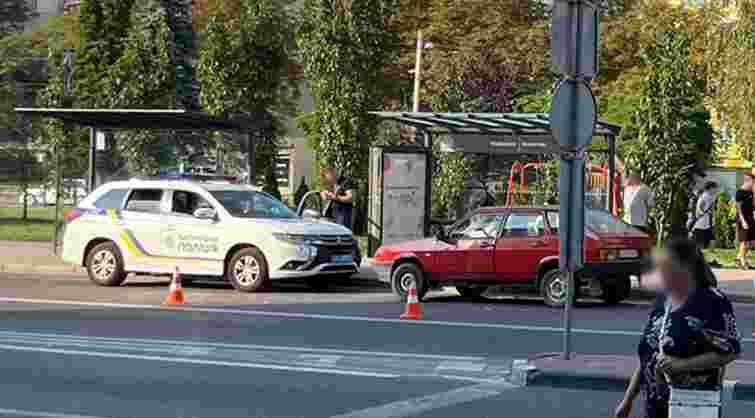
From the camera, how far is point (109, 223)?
69.2 feet

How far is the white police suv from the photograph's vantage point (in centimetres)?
1992

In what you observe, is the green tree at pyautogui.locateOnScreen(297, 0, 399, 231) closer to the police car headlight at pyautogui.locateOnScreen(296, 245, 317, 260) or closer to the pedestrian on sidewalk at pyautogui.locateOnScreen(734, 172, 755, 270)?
the pedestrian on sidewalk at pyautogui.locateOnScreen(734, 172, 755, 270)

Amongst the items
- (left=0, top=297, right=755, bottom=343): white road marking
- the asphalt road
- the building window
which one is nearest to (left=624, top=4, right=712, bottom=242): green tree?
the asphalt road

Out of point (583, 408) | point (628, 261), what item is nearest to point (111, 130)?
point (628, 261)

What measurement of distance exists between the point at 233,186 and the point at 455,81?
22241 mm

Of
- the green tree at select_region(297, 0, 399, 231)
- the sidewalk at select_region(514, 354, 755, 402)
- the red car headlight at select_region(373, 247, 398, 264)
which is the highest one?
the green tree at select_region(297, 0, 399, 231)

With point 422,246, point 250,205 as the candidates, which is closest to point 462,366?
point 422,246

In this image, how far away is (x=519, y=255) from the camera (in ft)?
60.3

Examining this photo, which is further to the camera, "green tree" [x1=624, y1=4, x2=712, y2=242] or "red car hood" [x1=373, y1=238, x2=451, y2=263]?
"green tree" [x1=624, y1=4, x2=712, y2=242]

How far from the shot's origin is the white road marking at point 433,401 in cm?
991

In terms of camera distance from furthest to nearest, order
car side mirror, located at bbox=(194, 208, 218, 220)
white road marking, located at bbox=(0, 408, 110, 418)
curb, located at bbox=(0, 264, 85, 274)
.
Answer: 1. curb, located at bbox=(0, 264, 85, 274)
2. car side mirror, located at bbox=(194, 208, 218, 220)
3. white road marking, located at bbox=(0, 408, 110, 418)

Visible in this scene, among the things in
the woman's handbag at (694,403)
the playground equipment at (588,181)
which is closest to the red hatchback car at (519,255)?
the playground equipment at (588,181)

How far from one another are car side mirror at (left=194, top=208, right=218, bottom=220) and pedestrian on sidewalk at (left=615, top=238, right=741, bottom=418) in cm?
1482

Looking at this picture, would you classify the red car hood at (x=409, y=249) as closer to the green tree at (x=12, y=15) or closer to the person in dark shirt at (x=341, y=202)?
the person in dark shirt at (x=341, y=202)
